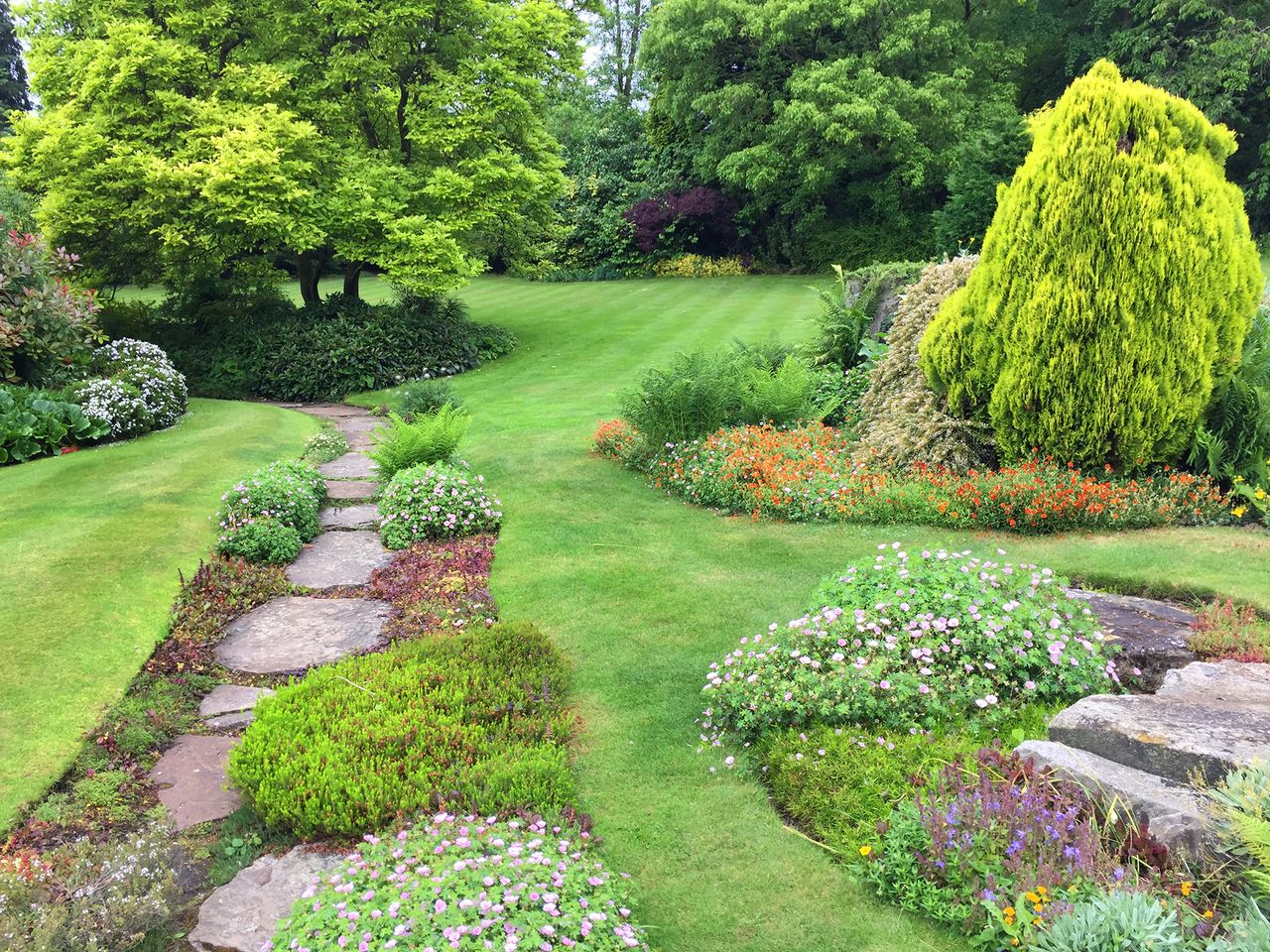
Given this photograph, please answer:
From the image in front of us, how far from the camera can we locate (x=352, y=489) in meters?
9.71

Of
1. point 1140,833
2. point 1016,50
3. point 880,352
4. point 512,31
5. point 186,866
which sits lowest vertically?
point 186,866

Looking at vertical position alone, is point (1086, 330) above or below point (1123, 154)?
below

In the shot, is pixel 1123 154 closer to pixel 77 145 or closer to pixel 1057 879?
pixel 1057 879

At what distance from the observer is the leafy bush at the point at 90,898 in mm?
3262

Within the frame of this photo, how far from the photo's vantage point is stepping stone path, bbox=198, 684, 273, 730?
205 inches

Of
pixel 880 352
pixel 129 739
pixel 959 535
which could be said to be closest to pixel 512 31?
pixel 880 352

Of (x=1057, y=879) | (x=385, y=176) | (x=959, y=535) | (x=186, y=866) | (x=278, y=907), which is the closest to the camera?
(x=1057, y=879)

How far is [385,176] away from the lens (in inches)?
659

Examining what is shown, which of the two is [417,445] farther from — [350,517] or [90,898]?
[90,898]

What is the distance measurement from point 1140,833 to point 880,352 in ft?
26.9

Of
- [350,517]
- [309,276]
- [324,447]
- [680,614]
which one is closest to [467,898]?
[680,614]

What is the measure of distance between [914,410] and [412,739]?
6.55m

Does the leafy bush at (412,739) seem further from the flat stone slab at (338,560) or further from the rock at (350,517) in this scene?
the rock at (350,517)

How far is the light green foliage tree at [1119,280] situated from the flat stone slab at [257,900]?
6.86 metres
